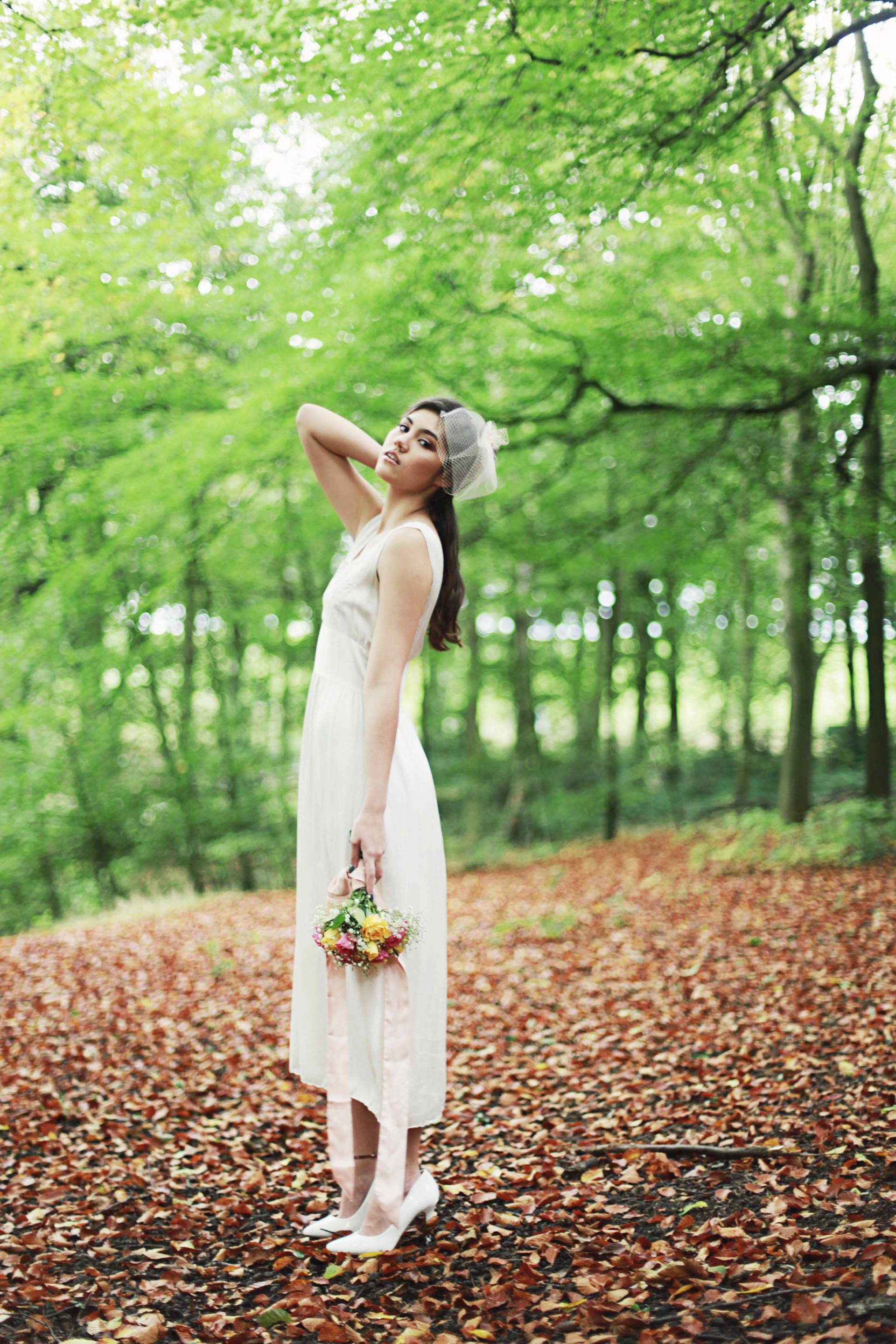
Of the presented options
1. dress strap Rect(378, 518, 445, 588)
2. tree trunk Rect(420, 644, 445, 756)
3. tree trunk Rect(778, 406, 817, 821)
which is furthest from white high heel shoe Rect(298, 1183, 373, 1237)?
tree trunk Rect(420, 644, 445, 756)

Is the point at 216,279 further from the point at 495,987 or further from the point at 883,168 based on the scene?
the point at 495,987

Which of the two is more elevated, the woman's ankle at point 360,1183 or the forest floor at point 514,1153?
the woman's ankle at point 360,1183

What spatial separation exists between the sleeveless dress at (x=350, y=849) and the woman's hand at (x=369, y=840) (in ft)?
0.30

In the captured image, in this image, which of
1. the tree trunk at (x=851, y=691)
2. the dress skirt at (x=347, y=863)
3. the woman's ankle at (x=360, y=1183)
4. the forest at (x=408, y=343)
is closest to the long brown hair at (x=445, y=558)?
the dress skirt at (x=347, y=863)

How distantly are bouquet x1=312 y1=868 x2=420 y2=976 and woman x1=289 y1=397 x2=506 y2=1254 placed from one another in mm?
58

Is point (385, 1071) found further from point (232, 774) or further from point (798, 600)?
point (232, 774)

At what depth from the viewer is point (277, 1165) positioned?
4121 millimetres

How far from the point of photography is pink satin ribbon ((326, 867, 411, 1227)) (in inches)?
118

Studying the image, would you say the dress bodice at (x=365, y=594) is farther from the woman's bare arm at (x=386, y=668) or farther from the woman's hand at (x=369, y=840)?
the woman's hand at (x=369, y=840)

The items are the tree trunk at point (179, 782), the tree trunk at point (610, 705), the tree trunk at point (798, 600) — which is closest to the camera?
the tree trunk at point (798, 600)

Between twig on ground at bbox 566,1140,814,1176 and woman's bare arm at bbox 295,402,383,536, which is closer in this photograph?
woman's bare arm at bbox 295,402,383,536

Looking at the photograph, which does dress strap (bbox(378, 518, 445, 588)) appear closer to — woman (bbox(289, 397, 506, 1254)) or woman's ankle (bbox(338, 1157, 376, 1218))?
woman (bbox(289, 397, 506, 1254))

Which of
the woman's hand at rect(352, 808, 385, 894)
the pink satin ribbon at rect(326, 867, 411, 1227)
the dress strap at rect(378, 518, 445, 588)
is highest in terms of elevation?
the dress strap at rect(378, 518, 445, 588)

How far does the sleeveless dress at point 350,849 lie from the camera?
10.1ft
